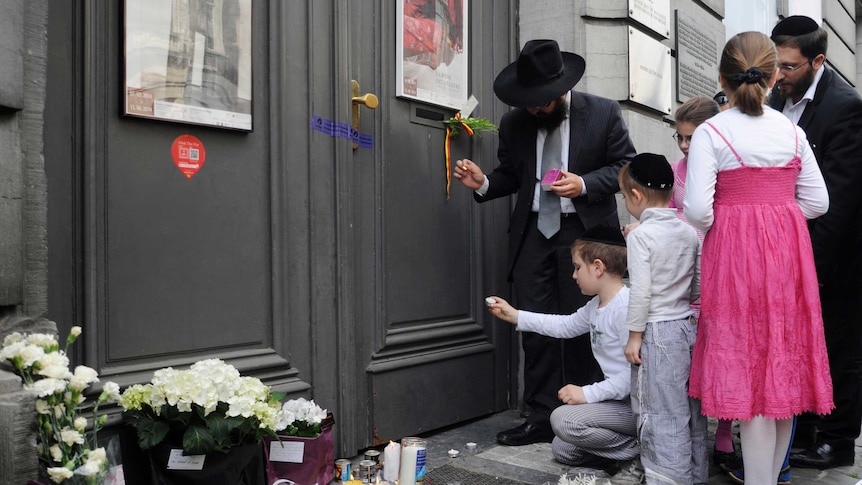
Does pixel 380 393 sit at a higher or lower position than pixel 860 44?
lower

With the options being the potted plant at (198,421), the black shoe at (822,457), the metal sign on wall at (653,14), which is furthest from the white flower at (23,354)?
the metal sign on wall at (653,14)

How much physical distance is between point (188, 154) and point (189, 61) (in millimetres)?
341

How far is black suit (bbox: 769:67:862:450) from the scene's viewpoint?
338cm

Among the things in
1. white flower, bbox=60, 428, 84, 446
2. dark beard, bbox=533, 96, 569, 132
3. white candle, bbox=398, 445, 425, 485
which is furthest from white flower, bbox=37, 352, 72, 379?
dark beard, bbox=533, 96, 569, 132

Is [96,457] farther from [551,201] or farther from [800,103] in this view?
[800,103]

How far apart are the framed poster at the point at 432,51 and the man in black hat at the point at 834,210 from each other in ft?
5.11

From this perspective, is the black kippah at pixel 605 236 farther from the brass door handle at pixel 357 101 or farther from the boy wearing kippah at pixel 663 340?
the brass door handle at pixel 357 101

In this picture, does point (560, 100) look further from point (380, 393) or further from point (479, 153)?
point (380, 393)

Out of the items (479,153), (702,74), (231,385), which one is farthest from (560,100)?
(702,74)

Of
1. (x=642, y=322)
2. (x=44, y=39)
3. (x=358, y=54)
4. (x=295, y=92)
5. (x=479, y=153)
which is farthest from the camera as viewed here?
(x=479, y=153)

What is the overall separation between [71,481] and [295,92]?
1.85 m

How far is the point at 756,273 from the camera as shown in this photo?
2879mm

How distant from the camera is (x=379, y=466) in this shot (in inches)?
126

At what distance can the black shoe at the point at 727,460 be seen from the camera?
3490 mm
